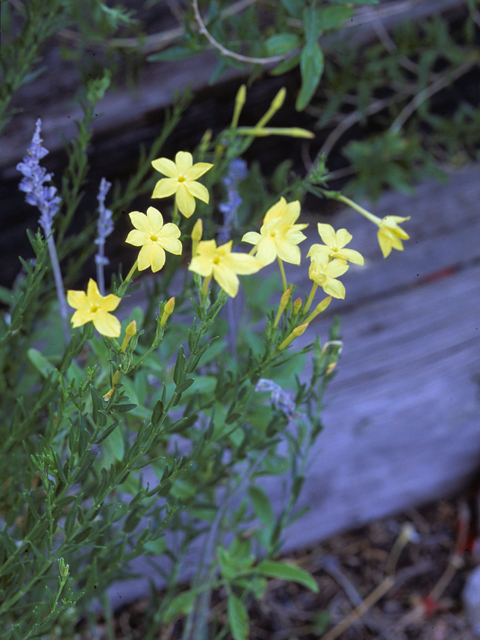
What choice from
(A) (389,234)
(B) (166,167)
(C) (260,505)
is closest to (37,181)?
(B) (166,167)

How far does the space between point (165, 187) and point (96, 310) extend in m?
0.16

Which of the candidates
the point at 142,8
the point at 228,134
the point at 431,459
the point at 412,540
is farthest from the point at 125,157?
the point at 412,540

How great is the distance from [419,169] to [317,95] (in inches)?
16.8

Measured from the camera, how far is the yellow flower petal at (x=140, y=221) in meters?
0.56

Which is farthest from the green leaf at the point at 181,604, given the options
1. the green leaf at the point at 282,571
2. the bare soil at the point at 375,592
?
the bare soil at the point at 375,592

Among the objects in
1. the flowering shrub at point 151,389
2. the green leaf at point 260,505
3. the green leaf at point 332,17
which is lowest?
the green leaf at point 260,505

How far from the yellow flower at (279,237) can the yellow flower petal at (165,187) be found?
99 millimetres

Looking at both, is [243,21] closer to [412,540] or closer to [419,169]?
[419,169]

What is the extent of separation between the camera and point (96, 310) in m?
0.55

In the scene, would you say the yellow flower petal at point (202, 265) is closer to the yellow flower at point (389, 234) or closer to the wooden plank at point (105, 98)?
the yellow flower at point (389, 234)

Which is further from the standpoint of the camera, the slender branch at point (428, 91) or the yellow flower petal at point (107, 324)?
the slender branch at point (428, 91)

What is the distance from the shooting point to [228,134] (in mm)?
940

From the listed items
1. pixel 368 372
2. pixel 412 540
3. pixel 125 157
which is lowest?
pixel 412 540

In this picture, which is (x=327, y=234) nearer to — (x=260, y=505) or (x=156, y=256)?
(x=156, y=256)
